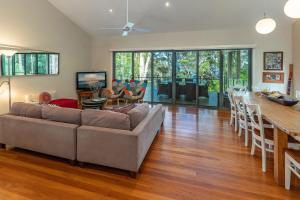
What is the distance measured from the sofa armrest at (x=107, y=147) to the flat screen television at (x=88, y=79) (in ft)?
17.9

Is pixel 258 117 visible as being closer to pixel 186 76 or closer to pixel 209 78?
pixel 209 78

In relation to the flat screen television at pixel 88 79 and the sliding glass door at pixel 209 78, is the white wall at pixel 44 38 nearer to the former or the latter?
the flat screen television at pixel 88 79

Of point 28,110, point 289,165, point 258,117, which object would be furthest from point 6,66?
point 289,165

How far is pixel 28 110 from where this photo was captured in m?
3.40

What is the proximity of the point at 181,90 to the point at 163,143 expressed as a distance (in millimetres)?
4312

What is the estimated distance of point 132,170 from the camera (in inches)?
105

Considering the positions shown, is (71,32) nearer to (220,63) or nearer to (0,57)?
(0,57)

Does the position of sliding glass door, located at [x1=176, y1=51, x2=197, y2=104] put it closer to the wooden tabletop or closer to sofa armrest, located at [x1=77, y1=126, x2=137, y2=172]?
the wooden tabletop

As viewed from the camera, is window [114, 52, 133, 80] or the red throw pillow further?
window [114, 52, 133, 80]

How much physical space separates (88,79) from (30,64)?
93.3 inches

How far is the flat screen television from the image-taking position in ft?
26.1

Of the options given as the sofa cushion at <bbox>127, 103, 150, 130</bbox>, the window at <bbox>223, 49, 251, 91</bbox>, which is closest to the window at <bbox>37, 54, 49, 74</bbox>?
the sofa cushion at <bbox>127, 103, 150, 130</bbox>

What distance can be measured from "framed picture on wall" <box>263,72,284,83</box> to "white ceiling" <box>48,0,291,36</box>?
153 centimetres

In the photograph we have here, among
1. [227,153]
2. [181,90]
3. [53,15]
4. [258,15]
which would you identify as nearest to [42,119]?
[227,153]
